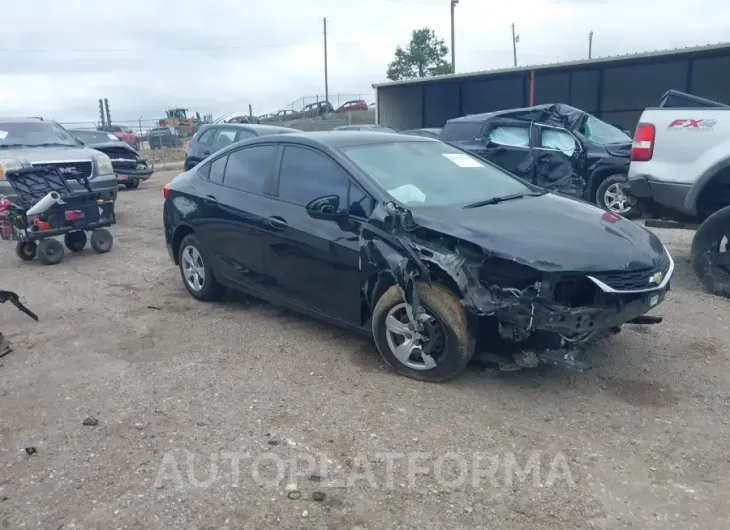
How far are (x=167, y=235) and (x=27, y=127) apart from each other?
5918mm

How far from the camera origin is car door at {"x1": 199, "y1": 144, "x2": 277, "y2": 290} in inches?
213

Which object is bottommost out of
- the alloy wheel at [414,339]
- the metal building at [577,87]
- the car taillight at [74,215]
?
the alloy wheel at [414,339]

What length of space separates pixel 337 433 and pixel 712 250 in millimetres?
4310

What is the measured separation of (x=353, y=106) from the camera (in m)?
43.1

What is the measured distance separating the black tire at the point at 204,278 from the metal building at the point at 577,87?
15.5 m

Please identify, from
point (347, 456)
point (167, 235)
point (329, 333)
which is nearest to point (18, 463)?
point (347, 456)

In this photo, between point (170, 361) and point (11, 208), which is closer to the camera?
point (170, 361)

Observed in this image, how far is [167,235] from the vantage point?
6559 millimetres

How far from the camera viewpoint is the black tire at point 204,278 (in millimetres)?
6098

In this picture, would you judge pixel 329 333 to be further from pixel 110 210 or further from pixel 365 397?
pixel 110 210

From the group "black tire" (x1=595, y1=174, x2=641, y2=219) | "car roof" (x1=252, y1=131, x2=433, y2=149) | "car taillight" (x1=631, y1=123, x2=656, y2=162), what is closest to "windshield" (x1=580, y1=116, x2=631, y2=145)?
"black tire" (x1=595, y1=174, x2=641, y2=219)

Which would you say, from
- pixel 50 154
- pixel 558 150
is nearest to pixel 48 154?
pixel 50 154

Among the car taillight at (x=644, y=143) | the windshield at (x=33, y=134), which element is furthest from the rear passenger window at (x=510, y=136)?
the windshield at (x=33, y=134)

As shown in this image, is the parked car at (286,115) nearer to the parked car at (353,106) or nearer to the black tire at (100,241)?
the parked car at (353,106)
